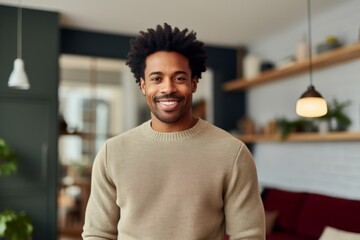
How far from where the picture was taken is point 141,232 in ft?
3.90

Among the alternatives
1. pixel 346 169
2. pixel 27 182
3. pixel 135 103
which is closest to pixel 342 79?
pixel 346 169

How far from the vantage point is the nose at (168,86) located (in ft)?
3.97

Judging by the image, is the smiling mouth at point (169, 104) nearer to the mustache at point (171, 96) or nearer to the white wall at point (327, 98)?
the mustache at point (171, 96)

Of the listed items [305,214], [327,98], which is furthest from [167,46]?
[327,98]

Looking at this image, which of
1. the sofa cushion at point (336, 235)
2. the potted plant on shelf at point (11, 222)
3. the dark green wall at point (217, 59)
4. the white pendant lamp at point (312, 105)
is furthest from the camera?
the dark green wall at point (217, 59)

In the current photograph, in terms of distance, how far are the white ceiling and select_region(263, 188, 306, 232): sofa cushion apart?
5.48 ft

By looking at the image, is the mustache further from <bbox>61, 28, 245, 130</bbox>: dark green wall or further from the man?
<bbox>61, 28, 245, 130</bbox>: dark green wall

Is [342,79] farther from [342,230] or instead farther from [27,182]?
[27,182]

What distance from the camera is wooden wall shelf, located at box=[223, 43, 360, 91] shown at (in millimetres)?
3243

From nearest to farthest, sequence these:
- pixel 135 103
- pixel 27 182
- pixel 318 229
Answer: pixel 318 229, pixel 27 182, pixel 135 103

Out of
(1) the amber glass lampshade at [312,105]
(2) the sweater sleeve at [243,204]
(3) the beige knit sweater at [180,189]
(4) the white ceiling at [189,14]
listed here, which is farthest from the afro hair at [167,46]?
(4) the white ceiling at [189,14]

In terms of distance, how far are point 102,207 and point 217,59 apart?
12.9 ft

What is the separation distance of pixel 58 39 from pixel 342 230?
2938mm

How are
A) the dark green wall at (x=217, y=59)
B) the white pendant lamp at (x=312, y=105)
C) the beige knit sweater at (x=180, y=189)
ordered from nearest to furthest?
the beige knit sweater at (x=180, y=189) < the white pendant lamp at (x=312, y=105) < the dark green wall at (x=217, y=59)
